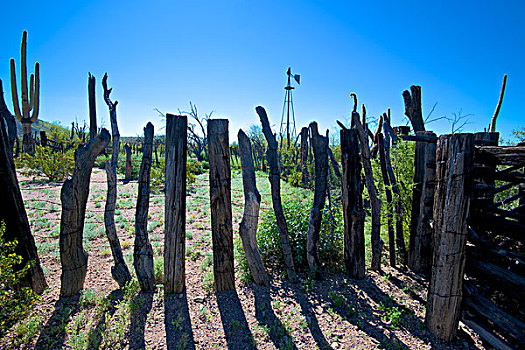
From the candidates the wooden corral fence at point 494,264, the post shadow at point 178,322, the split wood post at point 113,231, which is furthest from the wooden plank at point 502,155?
the split wood post at point 113,231

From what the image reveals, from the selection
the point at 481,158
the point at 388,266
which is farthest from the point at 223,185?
the point at 388,266

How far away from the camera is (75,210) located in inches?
112

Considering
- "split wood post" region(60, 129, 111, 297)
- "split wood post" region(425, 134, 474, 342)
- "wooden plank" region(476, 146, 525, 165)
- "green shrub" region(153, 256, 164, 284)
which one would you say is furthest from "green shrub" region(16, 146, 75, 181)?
"wooden plank" region(476, 146, 525, 165)

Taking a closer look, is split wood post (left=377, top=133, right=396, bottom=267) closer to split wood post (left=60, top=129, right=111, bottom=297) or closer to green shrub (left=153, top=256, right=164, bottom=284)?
green shrub (left=153, top=256, right=164, bottom=284)

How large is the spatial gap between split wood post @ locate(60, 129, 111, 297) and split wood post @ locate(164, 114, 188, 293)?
2.18 feet

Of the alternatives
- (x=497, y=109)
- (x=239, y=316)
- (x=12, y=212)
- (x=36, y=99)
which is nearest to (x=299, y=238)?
(x=239, y=316)

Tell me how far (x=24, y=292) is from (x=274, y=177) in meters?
2.81

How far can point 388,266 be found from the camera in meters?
4.25

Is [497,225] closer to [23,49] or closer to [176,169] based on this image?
[176,169]

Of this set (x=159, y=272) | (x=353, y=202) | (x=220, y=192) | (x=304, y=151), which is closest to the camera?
(x=220, y=192)

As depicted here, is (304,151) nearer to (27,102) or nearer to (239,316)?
(239,316)

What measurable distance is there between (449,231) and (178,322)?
281 cm

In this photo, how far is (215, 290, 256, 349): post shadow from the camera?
2.56 m

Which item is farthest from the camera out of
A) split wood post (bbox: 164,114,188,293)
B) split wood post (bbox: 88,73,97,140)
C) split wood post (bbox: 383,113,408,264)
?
split wood post (bbox: 383,113,408,264)
